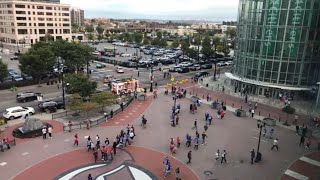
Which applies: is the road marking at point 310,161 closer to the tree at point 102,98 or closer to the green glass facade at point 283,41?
the tree at point 102,98

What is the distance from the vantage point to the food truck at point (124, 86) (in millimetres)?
48656

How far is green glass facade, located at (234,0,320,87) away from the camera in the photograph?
46031 mm

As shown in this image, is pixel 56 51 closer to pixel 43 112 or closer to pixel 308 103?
pixel 43 112

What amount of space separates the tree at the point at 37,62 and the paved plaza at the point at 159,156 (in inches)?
818

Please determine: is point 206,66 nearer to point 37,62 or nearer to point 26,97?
point 37,62

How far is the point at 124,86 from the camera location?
49.4 metres

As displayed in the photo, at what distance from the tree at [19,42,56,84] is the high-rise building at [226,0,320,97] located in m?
34.4

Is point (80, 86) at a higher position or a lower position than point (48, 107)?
higher

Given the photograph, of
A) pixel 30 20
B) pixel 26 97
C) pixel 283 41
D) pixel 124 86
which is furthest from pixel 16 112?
pixel 30 20

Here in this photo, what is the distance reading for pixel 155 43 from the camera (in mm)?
130375

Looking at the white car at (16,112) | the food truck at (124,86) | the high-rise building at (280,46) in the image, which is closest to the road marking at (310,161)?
the high-rise building at (280,46)

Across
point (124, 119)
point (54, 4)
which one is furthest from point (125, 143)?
point (54, 4)

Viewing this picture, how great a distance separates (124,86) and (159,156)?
24.1 m

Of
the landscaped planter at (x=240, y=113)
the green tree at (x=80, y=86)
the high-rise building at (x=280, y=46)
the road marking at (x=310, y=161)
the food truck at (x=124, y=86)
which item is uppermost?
the high-rise building at (x=280, y=46)
